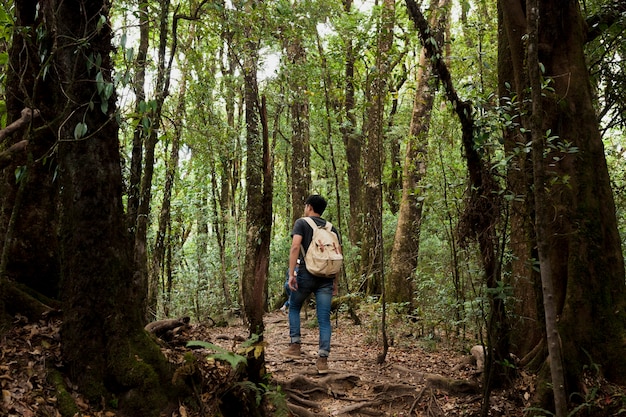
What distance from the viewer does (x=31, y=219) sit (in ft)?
14.9

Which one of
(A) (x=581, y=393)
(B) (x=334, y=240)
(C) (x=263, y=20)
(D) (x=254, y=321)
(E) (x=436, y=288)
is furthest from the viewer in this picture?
(E) (x=436, y=288)

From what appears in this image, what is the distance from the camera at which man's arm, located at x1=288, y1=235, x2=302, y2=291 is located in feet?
21.4

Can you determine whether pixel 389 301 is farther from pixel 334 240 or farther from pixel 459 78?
pixel 459 78

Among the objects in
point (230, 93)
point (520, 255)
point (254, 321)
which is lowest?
point (254, 321)

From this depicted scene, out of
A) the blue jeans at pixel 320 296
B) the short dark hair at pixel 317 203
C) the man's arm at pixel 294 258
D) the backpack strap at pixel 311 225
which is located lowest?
the blue jeans at pixel 320 296

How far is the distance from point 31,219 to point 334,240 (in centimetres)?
368

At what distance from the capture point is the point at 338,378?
21.6 ft

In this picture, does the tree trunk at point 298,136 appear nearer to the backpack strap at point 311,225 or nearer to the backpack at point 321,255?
the backpack strap at point 311,225

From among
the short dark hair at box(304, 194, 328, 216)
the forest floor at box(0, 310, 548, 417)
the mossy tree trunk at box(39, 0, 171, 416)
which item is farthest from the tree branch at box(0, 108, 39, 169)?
the short dark hair at box(304, 194, 328, 216)

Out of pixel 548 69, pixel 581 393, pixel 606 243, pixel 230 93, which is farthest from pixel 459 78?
pixel 581 393

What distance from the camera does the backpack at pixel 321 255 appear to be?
6.61 metres

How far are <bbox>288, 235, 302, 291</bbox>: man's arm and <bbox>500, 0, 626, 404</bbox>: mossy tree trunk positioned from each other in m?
3.05

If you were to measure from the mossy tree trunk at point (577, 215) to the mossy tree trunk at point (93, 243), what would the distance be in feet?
12.4

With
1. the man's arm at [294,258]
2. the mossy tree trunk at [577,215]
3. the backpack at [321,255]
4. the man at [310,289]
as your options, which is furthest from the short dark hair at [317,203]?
the mossy tree trunk at [577,215]
